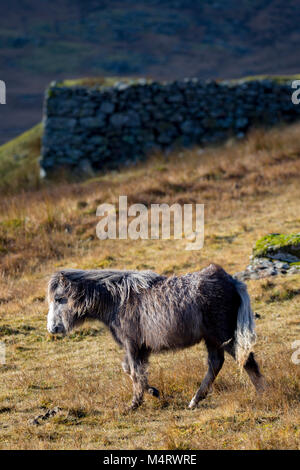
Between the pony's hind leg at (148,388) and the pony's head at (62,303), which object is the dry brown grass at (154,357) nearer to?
the pony's hind leg at (148,388)

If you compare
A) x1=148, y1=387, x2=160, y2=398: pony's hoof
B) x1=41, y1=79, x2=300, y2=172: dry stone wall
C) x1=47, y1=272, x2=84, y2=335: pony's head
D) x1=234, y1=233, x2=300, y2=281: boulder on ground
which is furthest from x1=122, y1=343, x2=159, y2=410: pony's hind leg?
x1=41, y1=79, x2=300, y2=172: dry stone wall

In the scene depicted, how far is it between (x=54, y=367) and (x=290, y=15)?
72.8 meters

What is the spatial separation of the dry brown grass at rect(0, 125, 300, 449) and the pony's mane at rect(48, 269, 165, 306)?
109cm

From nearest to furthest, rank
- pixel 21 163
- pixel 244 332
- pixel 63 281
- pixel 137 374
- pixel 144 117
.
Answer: pixel 244 332 < pixel 137 374 < pixel 63 281 < pixel 144 117 < pixel 21 163

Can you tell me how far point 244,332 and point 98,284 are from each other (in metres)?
1.72

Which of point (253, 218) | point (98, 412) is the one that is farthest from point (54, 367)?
point (253, 218)

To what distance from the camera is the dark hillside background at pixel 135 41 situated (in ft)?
173

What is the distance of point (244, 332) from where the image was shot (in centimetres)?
552

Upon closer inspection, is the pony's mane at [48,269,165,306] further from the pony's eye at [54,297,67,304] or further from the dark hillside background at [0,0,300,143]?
the dark hillside background at [0,0,300,143]

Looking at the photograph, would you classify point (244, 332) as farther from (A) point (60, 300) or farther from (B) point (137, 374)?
(A) point (60, 300)

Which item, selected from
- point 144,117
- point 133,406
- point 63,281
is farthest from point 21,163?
point 133,406

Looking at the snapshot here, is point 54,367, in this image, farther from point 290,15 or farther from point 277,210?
point 290,15

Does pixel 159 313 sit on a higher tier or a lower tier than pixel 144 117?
lower

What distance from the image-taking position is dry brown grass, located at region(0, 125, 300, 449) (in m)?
5.07
